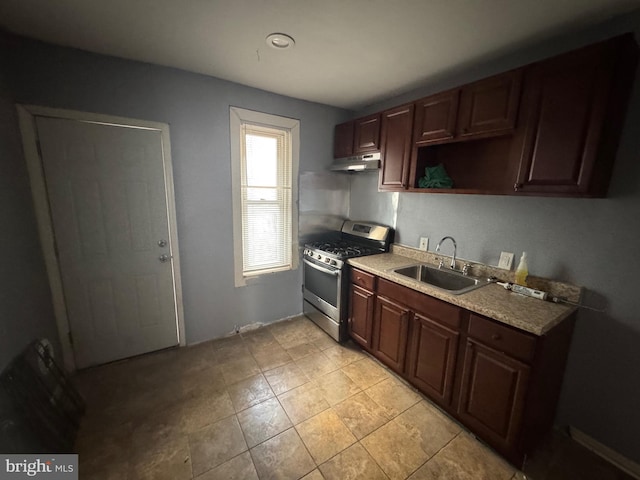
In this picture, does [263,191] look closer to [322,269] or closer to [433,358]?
[322,269]

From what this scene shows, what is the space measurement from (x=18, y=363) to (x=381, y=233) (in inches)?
114

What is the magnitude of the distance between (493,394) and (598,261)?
3.34 ft

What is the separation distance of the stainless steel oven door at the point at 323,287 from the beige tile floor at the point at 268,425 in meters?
0.49

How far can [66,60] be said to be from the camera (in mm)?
1806

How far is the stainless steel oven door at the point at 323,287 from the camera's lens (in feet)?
8.43

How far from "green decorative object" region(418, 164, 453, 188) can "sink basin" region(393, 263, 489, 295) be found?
727mm

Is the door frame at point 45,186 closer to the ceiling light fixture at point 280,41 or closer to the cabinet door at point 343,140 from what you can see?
the ceiling light fixture at point 280,41

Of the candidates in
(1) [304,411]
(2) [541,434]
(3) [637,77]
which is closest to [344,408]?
(1) [304,411]

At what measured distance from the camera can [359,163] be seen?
103 inches

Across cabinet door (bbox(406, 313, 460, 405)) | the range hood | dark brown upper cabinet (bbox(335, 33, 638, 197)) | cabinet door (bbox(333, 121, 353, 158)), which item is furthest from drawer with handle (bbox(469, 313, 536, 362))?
cabinet door (bbox(333, 121, 353, 158))

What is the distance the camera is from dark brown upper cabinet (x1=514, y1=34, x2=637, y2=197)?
1.27m

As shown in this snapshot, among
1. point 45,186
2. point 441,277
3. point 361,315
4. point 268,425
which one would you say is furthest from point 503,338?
point 45,186

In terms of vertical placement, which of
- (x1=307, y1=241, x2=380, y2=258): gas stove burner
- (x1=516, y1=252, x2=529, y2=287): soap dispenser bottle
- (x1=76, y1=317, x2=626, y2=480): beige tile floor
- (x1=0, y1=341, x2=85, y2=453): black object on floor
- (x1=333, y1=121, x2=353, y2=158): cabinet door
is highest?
(x1=333, y1=121, x2=353, y2=158): cabinet door

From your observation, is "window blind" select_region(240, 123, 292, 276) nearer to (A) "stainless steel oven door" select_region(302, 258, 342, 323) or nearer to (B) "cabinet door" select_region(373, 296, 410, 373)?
(A) "stainless steel oven door" select_region(302, 258, 342, 323)
